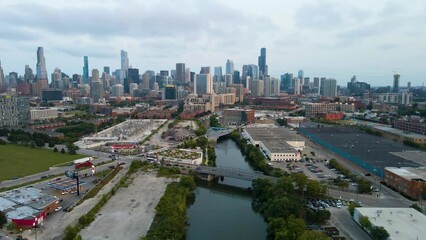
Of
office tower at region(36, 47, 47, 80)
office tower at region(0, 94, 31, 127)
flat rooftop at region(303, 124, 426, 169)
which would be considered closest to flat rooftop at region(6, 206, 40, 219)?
flat rooftop at region(303, 124, 426, 169)

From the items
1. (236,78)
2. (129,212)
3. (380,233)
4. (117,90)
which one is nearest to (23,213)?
(129,212)

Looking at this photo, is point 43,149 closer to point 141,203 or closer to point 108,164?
point 108,164

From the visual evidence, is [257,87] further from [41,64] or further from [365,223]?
[41,64]

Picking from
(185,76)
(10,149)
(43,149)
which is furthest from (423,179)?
(185,76)

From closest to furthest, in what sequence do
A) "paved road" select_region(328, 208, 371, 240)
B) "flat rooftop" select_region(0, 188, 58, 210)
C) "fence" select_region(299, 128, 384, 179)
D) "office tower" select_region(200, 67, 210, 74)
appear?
"paved road" select_region(328, 208, 371, 240)
"flat rooftop" select_region(0, 188, 58, 210)
"fence" select_region(299, 128, 384, 179)
"office tower" select_region(200, 67, 210, 74)

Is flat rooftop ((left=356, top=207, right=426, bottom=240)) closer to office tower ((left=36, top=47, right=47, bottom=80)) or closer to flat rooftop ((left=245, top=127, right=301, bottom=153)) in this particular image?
flat rooftop ((left=245, top=127, right=301, bottom=153))
